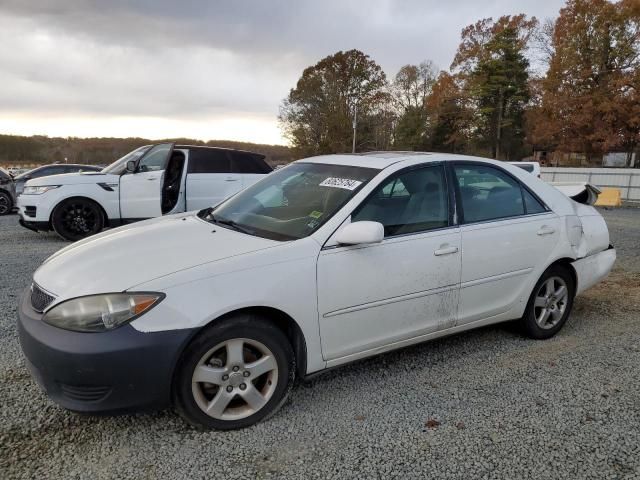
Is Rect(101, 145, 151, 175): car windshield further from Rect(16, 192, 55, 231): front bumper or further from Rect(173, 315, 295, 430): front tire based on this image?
Rect(173, 315, 295, 430): front tire

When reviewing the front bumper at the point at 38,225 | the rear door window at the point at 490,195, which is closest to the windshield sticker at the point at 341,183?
the rear door window at the point at 490,195

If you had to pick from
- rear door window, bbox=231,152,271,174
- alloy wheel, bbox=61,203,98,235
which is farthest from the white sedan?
alloy wheel, bbox=61,203,98,235

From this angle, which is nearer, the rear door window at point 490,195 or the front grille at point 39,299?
the front grille at point 39,299

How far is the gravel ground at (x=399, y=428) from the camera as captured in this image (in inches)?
92.1

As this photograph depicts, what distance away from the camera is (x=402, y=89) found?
52.3 metres

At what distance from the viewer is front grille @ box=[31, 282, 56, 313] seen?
2.53 m

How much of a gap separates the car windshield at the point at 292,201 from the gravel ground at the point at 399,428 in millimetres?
1078

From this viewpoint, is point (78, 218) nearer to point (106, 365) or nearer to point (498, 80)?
point (106, 365)

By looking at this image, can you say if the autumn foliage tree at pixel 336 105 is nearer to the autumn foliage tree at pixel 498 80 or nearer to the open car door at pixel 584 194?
the autumn foliage tree at pixel 498 80

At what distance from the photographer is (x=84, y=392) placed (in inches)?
92.1

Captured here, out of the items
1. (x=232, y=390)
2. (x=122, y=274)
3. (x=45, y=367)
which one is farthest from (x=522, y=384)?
(x=45, y=367)

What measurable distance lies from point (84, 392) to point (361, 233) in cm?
165

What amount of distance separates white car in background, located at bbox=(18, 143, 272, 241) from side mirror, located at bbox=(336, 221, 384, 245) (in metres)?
5.28

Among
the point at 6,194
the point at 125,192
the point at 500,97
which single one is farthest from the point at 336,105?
the point at 125,192
